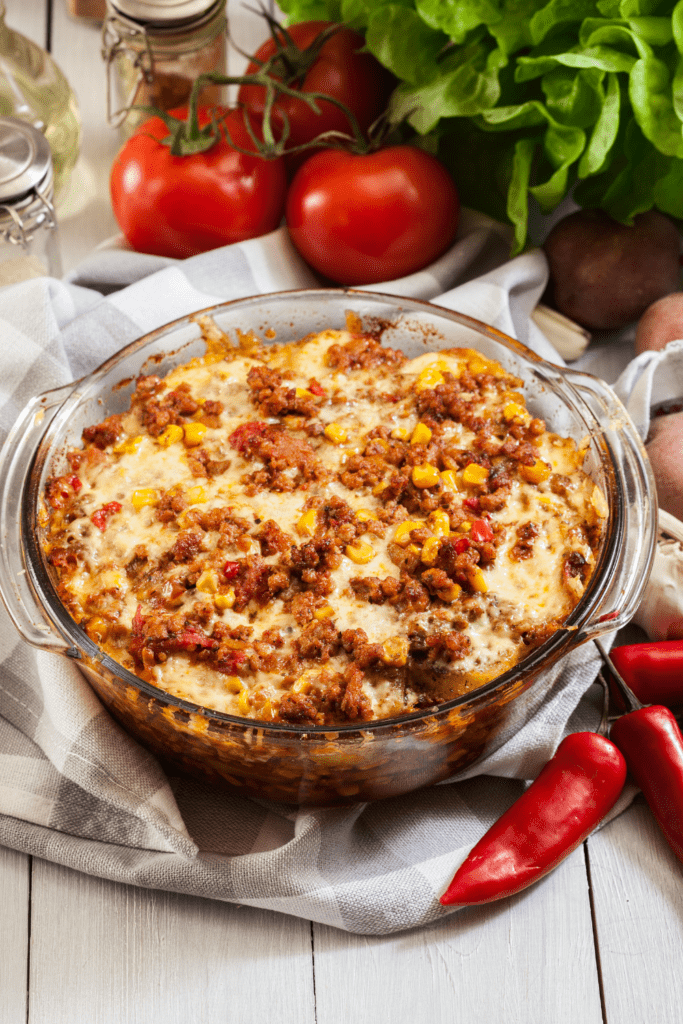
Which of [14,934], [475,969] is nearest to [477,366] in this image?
[475,969]

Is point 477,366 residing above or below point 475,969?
above

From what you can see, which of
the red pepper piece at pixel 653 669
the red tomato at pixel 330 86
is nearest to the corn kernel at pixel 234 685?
the red pepper piece at pixel 653 669

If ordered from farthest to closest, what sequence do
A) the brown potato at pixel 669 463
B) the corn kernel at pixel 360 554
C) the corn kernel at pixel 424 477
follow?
the brown potato at pixel 669 463
the corn kernel at pixel 424 477
the corn kernel at pixel 360 554

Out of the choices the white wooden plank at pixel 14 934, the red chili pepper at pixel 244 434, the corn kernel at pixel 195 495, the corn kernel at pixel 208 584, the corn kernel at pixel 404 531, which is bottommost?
the white wooden plank at pixel 14 934

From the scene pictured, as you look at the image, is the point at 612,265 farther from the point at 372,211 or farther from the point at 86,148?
the point at 86,148

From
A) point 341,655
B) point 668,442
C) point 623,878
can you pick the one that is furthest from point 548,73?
point 623,878

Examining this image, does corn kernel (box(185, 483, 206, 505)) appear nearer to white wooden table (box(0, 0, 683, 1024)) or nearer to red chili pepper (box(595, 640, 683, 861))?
white wooden table (box(0, 0, 683, 1024))

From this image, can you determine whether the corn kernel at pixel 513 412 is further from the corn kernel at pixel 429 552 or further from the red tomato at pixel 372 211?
the red tomato at pixel 372 211
